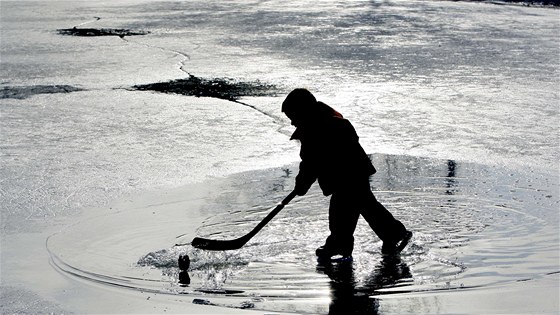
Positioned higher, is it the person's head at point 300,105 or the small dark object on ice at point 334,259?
the person's head at point 300,105

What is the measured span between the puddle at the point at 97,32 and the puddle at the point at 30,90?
19.0 feet

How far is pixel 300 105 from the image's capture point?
202 inches

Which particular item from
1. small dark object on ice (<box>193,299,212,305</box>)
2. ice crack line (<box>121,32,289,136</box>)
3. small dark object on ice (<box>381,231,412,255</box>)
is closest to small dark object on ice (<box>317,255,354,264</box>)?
small dark object on ice (<box>381,231,412,255</box>)

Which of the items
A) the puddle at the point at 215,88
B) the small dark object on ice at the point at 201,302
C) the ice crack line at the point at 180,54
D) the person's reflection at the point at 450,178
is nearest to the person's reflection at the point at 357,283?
the small dark object on ice at the point at 201,302

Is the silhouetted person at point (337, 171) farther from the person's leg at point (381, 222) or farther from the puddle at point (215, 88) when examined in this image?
the puddle at point (215, 88)

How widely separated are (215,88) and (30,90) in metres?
2.17

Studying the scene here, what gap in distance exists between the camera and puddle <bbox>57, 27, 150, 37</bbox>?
1741cm

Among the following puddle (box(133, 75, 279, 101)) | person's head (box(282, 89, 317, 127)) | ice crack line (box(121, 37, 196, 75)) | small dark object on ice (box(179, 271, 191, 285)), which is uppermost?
person's head (box(282, 89, 317, 127))

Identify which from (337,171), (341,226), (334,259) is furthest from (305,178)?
(334,259)

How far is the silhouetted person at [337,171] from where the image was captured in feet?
17.0

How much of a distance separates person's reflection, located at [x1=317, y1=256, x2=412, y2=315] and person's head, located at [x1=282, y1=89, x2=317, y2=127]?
815mm

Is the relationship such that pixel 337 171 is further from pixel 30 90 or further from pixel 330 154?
pixel 30 90

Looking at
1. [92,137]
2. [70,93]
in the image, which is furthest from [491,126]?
[70,93]

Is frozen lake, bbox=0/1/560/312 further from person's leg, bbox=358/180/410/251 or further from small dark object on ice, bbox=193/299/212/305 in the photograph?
small dark object on ice, bbox=193/299/212/305
